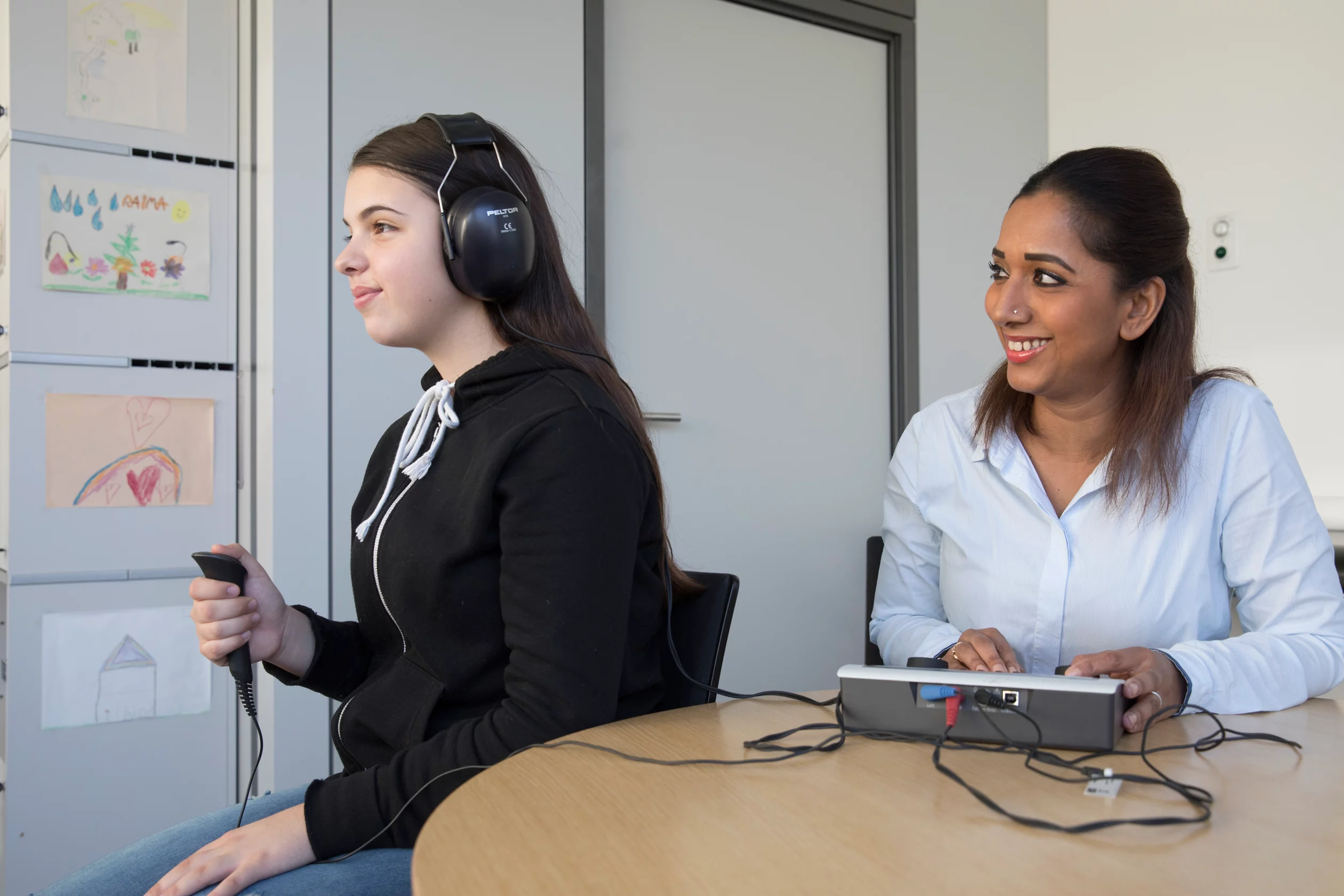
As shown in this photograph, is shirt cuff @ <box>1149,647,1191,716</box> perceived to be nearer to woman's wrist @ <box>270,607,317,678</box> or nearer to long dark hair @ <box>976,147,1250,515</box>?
long dark hair @ <box>976,147,1250,515</box>

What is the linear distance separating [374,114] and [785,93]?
42.6 inches

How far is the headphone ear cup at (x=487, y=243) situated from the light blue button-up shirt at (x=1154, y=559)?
2.10 ft

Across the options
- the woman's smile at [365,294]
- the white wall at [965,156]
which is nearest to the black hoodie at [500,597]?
the woman's smile at [365,294]

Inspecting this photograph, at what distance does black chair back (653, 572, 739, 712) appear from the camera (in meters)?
1.02

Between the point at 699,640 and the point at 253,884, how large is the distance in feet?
1.49

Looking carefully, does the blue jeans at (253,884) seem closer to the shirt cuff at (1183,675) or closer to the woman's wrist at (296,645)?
the woman's wrist at (296,645)

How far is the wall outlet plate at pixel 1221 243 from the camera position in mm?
2496

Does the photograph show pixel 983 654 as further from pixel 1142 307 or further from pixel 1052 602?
pixel 1142 307

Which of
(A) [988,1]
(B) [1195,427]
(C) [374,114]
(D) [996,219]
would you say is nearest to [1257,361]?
(D) [996,219]

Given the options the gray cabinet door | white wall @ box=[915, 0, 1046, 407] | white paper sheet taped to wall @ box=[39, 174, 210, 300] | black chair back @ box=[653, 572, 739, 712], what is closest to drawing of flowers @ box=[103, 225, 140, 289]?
white paper sheet taped to wall @ box=[39, 174, 210, 300]

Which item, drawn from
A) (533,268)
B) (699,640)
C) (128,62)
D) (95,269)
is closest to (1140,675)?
(699,640)

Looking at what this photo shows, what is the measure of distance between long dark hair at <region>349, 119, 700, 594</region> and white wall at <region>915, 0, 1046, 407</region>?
1.80 metres

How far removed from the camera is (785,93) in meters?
2.56

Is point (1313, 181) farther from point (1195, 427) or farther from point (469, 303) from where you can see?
point (469, 303)
